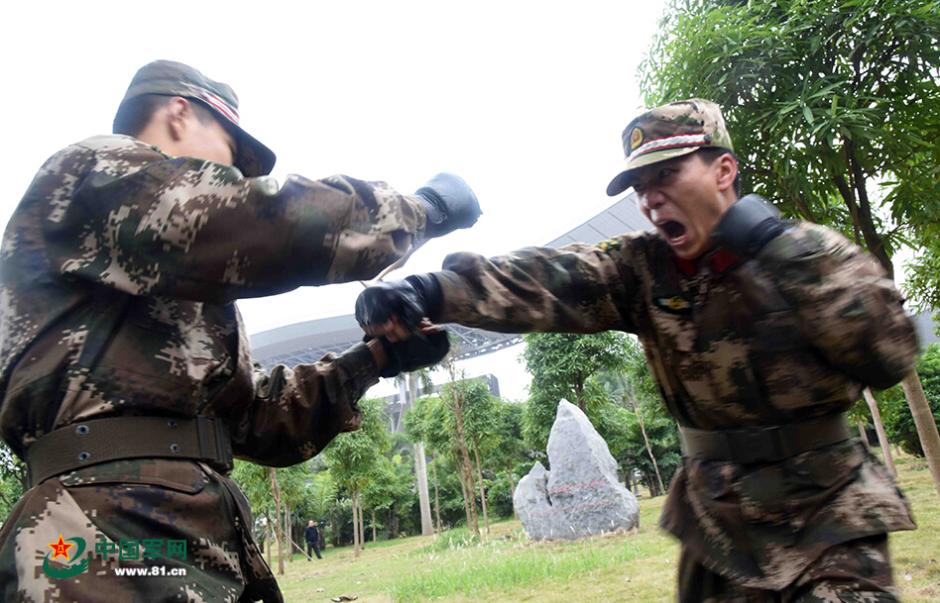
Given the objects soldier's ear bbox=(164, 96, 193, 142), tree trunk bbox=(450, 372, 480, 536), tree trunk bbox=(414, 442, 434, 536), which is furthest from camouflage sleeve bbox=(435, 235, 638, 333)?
tree trunk bbox=(414, 442, 434, 536)

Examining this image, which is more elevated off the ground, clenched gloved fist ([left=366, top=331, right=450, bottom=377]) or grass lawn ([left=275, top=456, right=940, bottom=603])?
clenched gloved fist ([left=366, top=331, right=450, bottom=377])

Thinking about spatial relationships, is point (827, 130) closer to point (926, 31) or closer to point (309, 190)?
point (926, 31)

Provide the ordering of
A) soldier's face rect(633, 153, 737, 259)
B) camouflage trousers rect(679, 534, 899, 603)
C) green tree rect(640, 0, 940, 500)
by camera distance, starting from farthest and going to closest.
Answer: green tree rect(640, 0, 940, 500) < soldier's face rect(633, 153, 737, 259) < camouflage trousers rect(679, 534, 899, 603)

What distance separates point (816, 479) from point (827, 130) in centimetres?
320

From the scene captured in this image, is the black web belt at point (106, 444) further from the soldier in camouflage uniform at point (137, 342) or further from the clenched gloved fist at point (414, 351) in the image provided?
the clenched gloved fist at point (414, 351)

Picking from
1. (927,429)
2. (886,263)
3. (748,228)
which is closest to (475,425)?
(927,429)

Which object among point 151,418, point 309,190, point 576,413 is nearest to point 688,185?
point 309,190

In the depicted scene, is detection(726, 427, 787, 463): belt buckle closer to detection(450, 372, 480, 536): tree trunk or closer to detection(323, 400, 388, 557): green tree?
detection(450, 372, 480, 536): tree trunk

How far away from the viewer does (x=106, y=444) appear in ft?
5.37

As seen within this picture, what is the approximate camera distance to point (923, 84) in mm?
4918

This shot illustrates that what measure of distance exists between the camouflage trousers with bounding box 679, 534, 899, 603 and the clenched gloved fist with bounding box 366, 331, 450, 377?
1323 millimetres

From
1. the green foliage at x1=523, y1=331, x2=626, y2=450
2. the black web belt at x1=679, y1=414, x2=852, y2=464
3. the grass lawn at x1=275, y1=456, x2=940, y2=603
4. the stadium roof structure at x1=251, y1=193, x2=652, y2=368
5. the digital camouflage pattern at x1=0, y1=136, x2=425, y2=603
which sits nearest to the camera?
the digital camouflage pattern at x1=0, y1=136, x2=425, y2=603

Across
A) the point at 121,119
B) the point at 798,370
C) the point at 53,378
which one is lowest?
the point at 798,370

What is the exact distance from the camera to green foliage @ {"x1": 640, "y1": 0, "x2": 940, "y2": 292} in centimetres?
460
